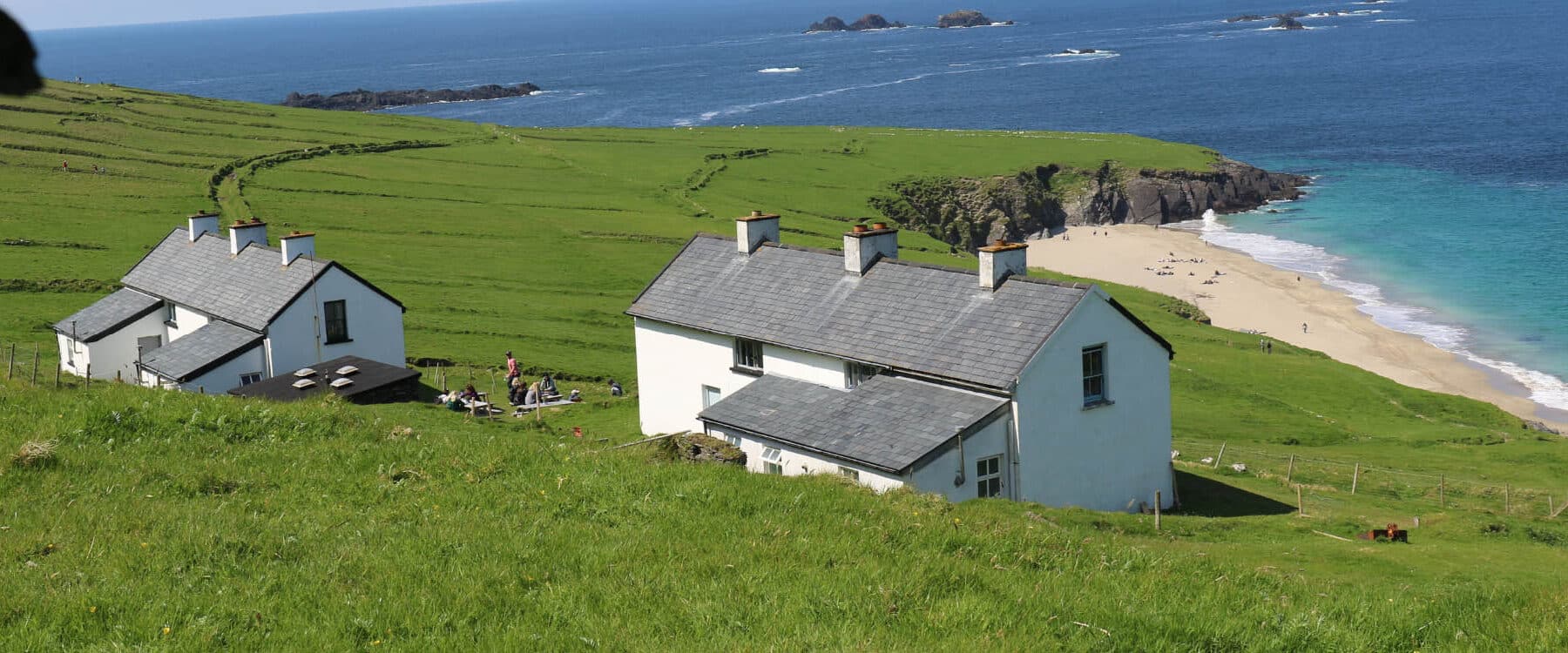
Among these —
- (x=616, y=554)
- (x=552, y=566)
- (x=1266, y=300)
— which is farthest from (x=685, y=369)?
(x=1266, y=300)

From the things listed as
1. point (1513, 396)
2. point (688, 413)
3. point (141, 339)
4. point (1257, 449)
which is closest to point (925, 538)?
point (688, 413)

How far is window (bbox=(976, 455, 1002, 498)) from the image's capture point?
1278 inches

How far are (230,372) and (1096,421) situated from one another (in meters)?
30.4

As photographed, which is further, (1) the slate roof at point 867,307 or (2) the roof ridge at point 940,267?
(2) the roof ridge at point 940,267

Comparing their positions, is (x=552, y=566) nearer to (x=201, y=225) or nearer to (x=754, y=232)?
(x=754, y=232)

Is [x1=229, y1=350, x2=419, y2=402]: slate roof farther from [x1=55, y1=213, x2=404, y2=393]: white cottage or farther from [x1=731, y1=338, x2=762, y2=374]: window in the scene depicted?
[x1=731, y1=338, x2=762, y2=374]: window

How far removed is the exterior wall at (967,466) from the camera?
1225 inches

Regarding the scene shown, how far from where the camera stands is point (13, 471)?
1741 centimetres

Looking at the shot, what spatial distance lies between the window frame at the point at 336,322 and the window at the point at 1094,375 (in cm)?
2845

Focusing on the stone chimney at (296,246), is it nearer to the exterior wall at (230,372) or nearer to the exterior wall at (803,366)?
the exterior wall at (230,372)

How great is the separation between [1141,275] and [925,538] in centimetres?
8769

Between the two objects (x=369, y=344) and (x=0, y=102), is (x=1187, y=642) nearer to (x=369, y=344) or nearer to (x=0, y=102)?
(x=369, y=344)

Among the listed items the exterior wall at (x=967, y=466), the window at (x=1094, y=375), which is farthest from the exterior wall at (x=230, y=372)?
the window at (x=1094, y=375)

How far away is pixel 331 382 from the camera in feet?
146
